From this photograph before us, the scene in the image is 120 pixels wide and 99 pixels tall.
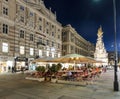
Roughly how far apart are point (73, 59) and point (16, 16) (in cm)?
2422

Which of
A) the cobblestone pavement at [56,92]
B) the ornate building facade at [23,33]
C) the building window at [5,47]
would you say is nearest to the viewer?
the cobblestone pavement at [56,92]

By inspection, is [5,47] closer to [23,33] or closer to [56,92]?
[23,33]

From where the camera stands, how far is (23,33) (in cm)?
3941

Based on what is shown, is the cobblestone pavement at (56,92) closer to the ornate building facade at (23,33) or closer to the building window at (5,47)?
the building window at (5,47)

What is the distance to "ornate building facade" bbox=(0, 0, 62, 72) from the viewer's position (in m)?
33.8

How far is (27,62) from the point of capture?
133 feet

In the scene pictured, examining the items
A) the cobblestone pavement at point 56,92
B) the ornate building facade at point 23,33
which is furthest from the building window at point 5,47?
the cobblestone pavement at point 56,92

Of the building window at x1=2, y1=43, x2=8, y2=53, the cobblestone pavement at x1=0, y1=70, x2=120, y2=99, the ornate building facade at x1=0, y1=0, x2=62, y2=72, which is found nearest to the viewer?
the cobblestone pavement at x1=0, y1=70, x2=120, y2=99

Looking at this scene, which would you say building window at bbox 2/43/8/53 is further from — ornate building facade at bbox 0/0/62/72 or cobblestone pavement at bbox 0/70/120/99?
cobblestone pavement at bbox 0/70/120/99

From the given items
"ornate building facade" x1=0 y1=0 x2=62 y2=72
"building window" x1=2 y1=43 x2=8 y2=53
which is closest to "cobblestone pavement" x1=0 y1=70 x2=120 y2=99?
"building window" x1=2 y1=43 x2=8 y2=53

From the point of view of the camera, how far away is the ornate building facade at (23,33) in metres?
33.8

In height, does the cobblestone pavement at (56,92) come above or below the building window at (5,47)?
below

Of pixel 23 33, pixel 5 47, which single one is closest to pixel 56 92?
pixel 5 47

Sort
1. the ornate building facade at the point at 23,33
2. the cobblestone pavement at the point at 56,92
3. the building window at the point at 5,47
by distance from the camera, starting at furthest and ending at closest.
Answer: the ornate building facade at the point at 23,33 → the building window at the point at 5,47 → the cobblestone pavement at the point at 56,92
